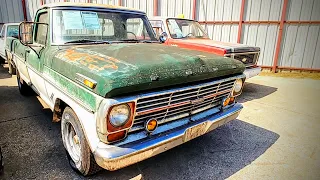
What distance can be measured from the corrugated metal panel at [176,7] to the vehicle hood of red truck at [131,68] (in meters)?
8.44

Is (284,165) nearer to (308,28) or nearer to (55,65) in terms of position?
(55,65)

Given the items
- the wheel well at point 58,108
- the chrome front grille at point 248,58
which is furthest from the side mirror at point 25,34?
the chrome front grille at point 248,58

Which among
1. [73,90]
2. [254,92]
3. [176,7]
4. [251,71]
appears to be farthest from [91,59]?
[176,7]

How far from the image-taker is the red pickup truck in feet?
18.1

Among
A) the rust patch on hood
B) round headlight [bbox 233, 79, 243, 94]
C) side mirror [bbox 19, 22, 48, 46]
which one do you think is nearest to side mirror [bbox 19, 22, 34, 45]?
side mirror [bbox 19, 22, 48, 46]

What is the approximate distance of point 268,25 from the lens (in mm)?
9133

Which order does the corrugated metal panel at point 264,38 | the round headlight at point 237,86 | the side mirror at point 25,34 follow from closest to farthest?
the round headlight at point 237,86 < the side mirror at point 25,34 < the corrugated metal panel at point 264,38

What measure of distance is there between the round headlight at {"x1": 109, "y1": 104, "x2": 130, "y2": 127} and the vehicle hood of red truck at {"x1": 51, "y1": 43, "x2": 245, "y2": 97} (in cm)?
13

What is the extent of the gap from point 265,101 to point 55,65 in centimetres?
497

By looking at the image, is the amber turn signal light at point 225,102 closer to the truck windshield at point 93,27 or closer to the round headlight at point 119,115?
the round headlight at point 119,115

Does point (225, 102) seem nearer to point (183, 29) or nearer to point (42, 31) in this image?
point (42, 31)

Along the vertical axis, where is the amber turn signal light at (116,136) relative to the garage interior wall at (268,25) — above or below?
below

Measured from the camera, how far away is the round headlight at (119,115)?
6.32 feet

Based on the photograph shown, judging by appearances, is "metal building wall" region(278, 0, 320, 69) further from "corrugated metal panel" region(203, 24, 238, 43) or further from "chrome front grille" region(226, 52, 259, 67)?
"chrome front grille" region(226, 52, 259, 67)
